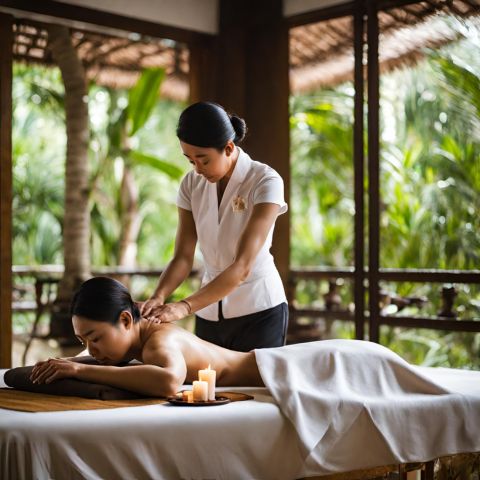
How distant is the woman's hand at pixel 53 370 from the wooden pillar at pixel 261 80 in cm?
262

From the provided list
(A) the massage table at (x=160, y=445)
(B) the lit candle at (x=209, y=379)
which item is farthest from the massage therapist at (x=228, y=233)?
(A) the massage table at (x=160, y=445)

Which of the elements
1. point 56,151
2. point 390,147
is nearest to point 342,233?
point 390,147

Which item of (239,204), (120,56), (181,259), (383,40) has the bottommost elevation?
(181,259)

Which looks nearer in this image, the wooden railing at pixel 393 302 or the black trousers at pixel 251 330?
the black trousers at pixel 251 330

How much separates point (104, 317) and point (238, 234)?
667mm

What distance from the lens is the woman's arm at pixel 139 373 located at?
82.3 inches

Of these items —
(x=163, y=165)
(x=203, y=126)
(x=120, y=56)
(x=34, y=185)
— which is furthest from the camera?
(x=34, y=185)

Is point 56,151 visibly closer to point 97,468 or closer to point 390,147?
point 390,147

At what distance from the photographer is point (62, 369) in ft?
7.04

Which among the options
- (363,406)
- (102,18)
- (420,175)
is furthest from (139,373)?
(420,175)

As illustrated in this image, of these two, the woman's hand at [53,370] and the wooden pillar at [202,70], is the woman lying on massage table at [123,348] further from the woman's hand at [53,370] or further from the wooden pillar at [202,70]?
the wooden pillar at [202,70]

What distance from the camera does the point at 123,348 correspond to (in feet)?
7.22

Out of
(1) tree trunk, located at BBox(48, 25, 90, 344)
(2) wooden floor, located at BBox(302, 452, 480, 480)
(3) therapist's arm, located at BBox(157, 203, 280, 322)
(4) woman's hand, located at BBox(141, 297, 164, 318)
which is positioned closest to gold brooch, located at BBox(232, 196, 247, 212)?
(3) therapist's arm, located at BBox(157, 203, 280, 322)

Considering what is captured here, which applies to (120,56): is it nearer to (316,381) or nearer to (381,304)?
(381,304)
